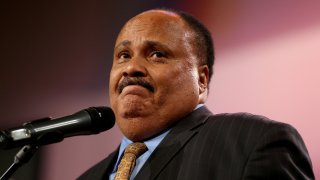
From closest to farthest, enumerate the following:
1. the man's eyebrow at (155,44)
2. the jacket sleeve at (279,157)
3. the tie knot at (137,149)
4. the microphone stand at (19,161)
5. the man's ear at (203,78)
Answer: the microphone stand at (19,161)
the jacket sleeve at (279,157)
the tie knot at (137,149)
the man's eyebrow at (155,44)
the man's ear at (203,78)

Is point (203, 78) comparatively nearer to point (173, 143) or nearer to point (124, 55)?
point (124, 55)

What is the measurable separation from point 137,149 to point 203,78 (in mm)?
528

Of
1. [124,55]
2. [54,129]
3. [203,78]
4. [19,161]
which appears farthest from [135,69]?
[19,161]

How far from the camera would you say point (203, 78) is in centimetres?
226

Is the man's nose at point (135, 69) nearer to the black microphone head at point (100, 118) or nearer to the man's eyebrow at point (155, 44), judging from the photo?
the man's eyebrow at point (155, 44)

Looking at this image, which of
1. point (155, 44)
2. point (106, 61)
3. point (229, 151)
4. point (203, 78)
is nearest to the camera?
point (229, 151)

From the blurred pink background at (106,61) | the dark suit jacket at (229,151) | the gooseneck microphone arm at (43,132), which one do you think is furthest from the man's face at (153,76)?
the gooseneck microphone arm at (43,132)

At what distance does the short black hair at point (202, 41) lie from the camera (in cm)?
225

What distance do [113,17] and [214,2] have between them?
2.72 feet

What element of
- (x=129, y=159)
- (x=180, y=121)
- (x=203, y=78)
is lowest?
(x=129, y=159)

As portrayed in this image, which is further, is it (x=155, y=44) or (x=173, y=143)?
(x=155, y=44)

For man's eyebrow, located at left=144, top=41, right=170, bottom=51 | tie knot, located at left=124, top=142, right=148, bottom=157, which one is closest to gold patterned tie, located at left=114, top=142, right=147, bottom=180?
tie knot, located at left=124, top=142, right=148, bottom=157

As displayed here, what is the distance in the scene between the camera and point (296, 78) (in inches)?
84.8

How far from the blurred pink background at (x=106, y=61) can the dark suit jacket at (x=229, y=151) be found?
1.51ft
